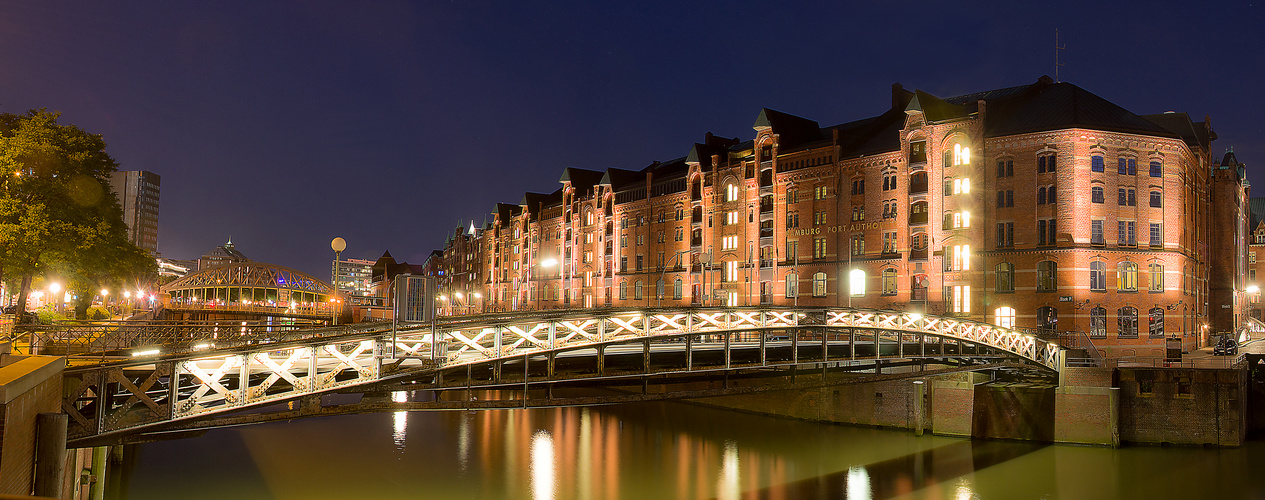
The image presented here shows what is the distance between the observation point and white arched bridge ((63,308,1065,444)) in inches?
650

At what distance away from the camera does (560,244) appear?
98500mm

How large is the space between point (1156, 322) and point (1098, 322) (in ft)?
13.0

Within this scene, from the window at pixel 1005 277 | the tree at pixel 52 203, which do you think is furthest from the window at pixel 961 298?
the tree at pixel 52 203

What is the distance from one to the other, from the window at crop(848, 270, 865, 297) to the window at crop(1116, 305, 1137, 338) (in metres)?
15.9

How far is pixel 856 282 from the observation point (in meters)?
59.1

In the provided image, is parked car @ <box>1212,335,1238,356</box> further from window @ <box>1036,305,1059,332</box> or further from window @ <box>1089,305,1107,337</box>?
window @ <box>1036,305,1059,332</box>

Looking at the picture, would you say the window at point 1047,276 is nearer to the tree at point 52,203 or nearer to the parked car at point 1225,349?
the parked car at point 1225,349

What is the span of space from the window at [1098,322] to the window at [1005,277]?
4.63m

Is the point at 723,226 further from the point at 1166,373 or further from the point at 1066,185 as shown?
the point at 1166,373

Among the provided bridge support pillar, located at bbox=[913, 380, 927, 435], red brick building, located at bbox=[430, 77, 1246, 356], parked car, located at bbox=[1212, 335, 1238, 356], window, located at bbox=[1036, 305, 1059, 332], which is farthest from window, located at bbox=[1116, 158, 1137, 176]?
bridge support pillar, located at bbox=[913, 380, 927, 435]

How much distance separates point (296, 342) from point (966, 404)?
1382 inches

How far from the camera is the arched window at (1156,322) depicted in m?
49.9

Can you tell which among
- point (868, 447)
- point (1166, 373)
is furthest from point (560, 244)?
point (1166, 373)

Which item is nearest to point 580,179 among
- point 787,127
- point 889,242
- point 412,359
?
A: point 787,127
